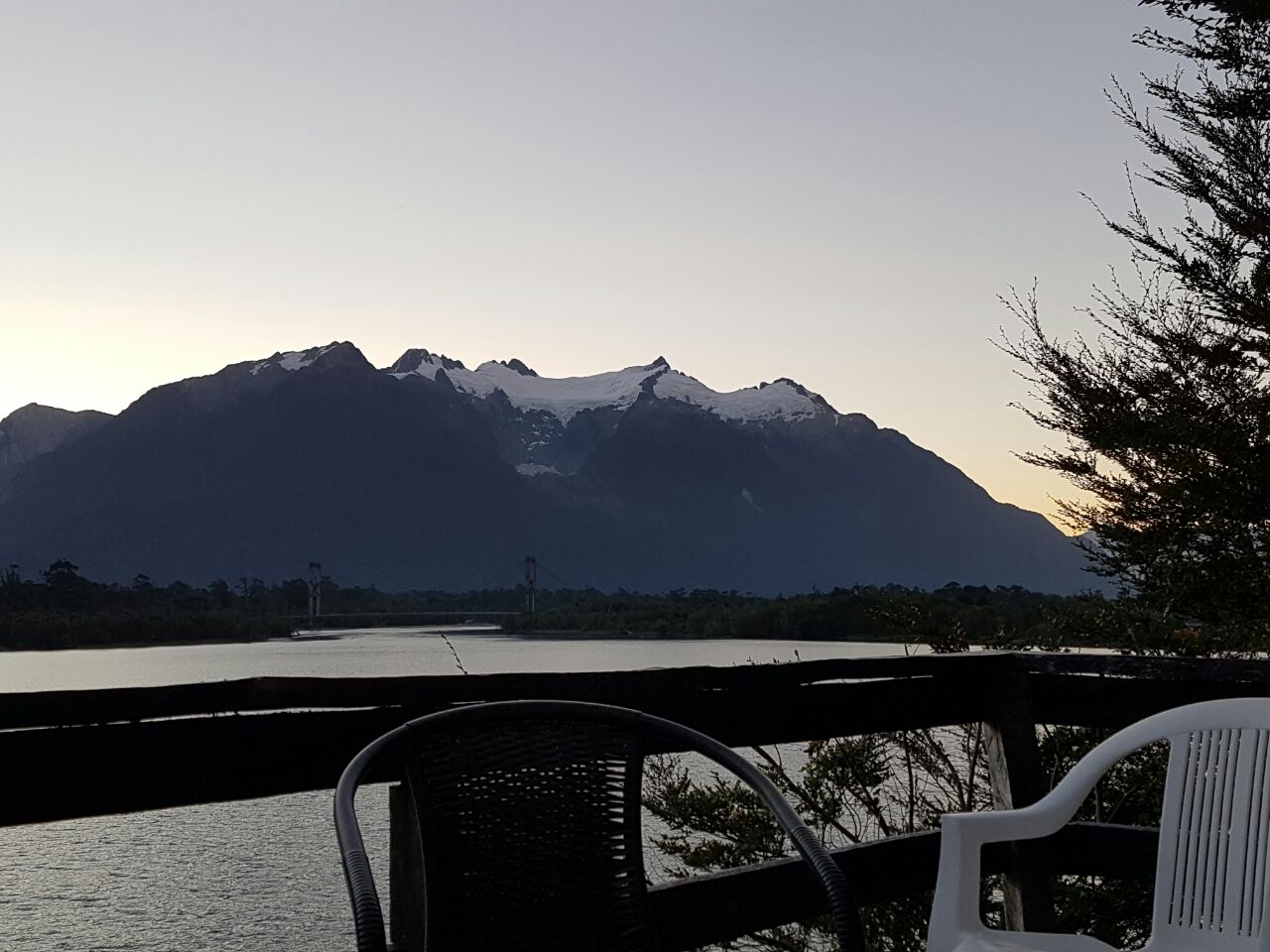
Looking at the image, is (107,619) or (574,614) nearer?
(574,614)

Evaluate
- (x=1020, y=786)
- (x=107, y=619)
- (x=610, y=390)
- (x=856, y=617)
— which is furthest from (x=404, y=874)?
(x=610, y=390)

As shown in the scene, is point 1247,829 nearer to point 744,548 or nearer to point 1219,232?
point 1219,232

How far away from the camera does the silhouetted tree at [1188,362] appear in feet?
18.3

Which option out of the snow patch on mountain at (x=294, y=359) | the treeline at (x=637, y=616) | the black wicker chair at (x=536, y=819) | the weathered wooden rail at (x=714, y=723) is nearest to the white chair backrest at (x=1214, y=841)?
the weathered wooden rail at (x=714, y=723)

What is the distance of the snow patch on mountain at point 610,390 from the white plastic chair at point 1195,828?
5778 inches

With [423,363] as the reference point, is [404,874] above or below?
below

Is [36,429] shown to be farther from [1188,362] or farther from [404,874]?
[404,874]

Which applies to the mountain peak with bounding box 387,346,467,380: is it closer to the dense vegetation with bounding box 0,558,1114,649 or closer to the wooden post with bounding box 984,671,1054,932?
the dense vegetation with bounding box 0,558,1114,649

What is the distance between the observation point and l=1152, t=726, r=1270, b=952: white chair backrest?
1766mm

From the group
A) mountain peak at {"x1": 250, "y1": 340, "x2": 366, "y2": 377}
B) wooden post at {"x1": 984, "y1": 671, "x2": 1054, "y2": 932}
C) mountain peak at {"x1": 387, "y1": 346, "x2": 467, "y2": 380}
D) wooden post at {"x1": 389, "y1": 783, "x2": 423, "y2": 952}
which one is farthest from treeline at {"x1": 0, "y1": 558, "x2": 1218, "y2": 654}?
mountain peak at {"x1": 387, "y1": 346, "x2": 467, "y2": 380}

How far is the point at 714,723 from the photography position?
217 cm

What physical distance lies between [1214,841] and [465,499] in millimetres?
107951

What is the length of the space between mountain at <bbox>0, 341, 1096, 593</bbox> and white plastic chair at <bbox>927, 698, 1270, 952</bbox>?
276ft

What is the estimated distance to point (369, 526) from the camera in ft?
334
